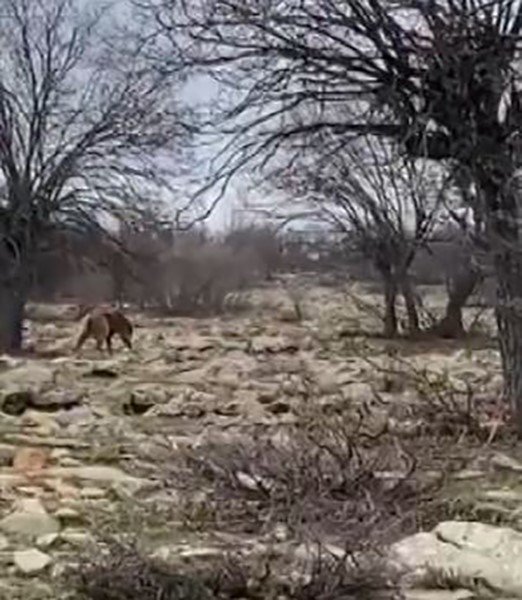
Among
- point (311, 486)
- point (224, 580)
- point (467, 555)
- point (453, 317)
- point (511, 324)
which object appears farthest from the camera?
point (453, 317)

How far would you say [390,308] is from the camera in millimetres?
Answer: 28703

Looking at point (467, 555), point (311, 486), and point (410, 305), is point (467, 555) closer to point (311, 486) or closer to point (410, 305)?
point (311, 486)

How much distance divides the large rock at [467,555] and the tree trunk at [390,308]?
20557 millimetres

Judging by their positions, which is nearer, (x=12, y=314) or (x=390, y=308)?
(x=12, y=314)

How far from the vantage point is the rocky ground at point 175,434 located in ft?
22.3

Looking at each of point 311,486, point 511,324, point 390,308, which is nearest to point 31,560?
point 311,486

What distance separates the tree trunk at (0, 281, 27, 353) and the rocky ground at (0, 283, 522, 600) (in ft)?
2.33

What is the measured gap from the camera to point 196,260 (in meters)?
35.4

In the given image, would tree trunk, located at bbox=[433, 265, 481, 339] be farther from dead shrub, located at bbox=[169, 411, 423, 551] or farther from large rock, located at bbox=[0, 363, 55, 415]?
dead shrub, located at bbox=[169, 411, 423, 551]

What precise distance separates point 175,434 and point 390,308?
57.0 feet

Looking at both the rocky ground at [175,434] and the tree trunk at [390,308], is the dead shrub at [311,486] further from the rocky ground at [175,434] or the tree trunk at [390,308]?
the tree trunk at [390,308]

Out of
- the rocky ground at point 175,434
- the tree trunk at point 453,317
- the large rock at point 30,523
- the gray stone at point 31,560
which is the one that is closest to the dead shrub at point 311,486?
the rocky ground at point 175,434

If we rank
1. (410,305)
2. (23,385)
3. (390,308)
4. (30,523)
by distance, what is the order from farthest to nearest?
(390,308) → (410,305) → (23,385) → (30,523)

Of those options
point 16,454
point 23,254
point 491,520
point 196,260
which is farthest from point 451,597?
point 196,260
